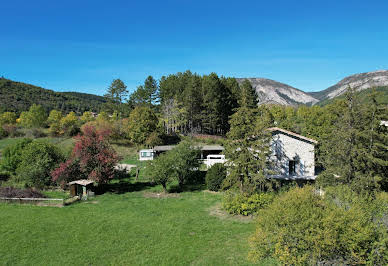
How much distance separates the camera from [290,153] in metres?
22.9

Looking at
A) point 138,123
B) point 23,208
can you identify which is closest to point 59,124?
point 138,123

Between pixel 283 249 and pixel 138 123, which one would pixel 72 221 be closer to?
pixel 283 249

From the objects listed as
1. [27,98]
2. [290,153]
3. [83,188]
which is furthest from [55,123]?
[290,153]

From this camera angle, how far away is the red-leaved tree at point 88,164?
23.2 meters

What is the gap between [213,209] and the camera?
59.0ft

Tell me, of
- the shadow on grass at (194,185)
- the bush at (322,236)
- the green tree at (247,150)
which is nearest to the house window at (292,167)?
the green tree at (247,150)

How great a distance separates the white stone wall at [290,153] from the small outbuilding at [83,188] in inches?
637

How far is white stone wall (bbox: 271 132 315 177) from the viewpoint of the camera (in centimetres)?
2284

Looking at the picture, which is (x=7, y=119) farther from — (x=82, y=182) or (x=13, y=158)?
(x=82, y=182)

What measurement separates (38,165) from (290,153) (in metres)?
23.3

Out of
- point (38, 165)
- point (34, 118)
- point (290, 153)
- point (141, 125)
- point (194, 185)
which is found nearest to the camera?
point (290, 153)

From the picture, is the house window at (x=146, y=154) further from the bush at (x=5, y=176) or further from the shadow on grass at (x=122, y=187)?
the bush at (x=5, y=176)

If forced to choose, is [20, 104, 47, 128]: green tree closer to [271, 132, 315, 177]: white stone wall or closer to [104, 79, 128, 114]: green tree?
[104, 79, 128, 114]: green tree

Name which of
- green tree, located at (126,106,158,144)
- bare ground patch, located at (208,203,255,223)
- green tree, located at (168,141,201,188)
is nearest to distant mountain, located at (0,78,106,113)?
green tree, located at (126,106,158,144)
